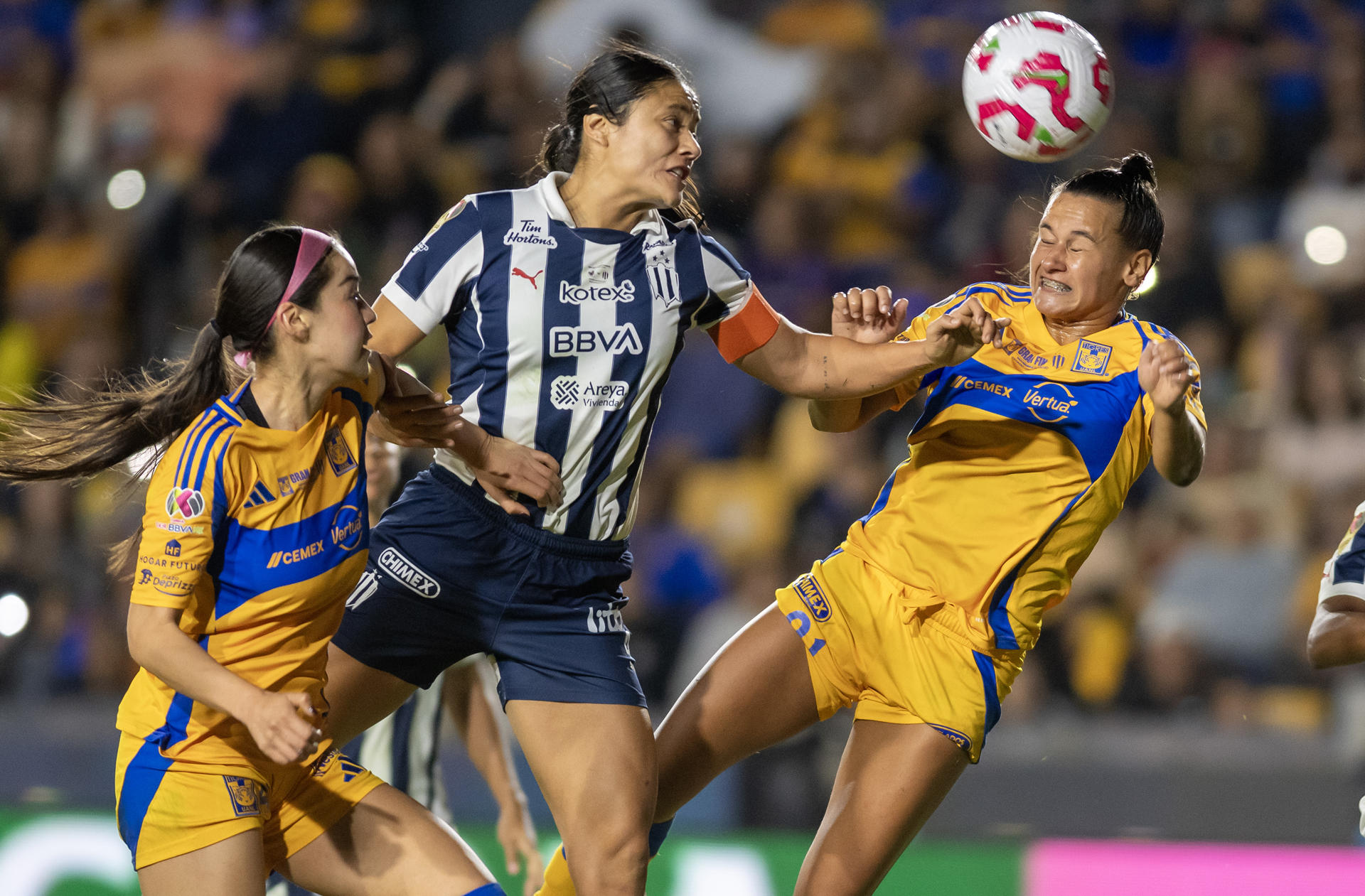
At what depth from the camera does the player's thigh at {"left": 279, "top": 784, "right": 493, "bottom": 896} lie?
3068mm

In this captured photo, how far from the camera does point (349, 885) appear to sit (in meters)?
3.09

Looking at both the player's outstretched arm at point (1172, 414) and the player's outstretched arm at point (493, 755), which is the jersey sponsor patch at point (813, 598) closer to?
the player's outstretched arm at point (1172, 414)

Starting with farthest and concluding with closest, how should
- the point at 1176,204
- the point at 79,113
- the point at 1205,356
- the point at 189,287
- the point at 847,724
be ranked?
the point at 79,113 < the point at 189,287 < the point at 1176,204 < the point at 1205,356 < the point at 847,724

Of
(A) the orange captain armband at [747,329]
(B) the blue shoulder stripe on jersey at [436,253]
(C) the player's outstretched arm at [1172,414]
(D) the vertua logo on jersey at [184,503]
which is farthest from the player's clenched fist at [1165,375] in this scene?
(D) the vertua logo on jersey at [184,503]

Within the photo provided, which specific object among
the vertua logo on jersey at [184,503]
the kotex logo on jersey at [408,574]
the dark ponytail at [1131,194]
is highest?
the dark ponytail at [1131,194]

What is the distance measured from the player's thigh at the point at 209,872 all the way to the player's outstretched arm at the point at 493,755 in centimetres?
132

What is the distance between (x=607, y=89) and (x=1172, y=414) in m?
1.45

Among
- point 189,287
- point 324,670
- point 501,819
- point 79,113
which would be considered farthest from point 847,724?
point 79,113

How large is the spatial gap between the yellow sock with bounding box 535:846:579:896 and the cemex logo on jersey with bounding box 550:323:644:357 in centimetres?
117

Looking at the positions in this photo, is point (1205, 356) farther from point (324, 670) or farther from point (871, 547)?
point (324, 670)

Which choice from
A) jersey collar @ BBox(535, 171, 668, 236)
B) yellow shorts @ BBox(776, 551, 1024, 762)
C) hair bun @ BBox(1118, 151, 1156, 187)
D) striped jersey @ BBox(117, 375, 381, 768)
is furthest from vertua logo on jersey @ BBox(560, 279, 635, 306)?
hair bun @ BBox(1118, 151, 1156, 187)

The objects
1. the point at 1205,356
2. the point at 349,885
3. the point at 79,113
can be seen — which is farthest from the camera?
the point at 79,113

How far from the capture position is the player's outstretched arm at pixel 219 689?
274 cm

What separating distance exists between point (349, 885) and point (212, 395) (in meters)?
1.05
